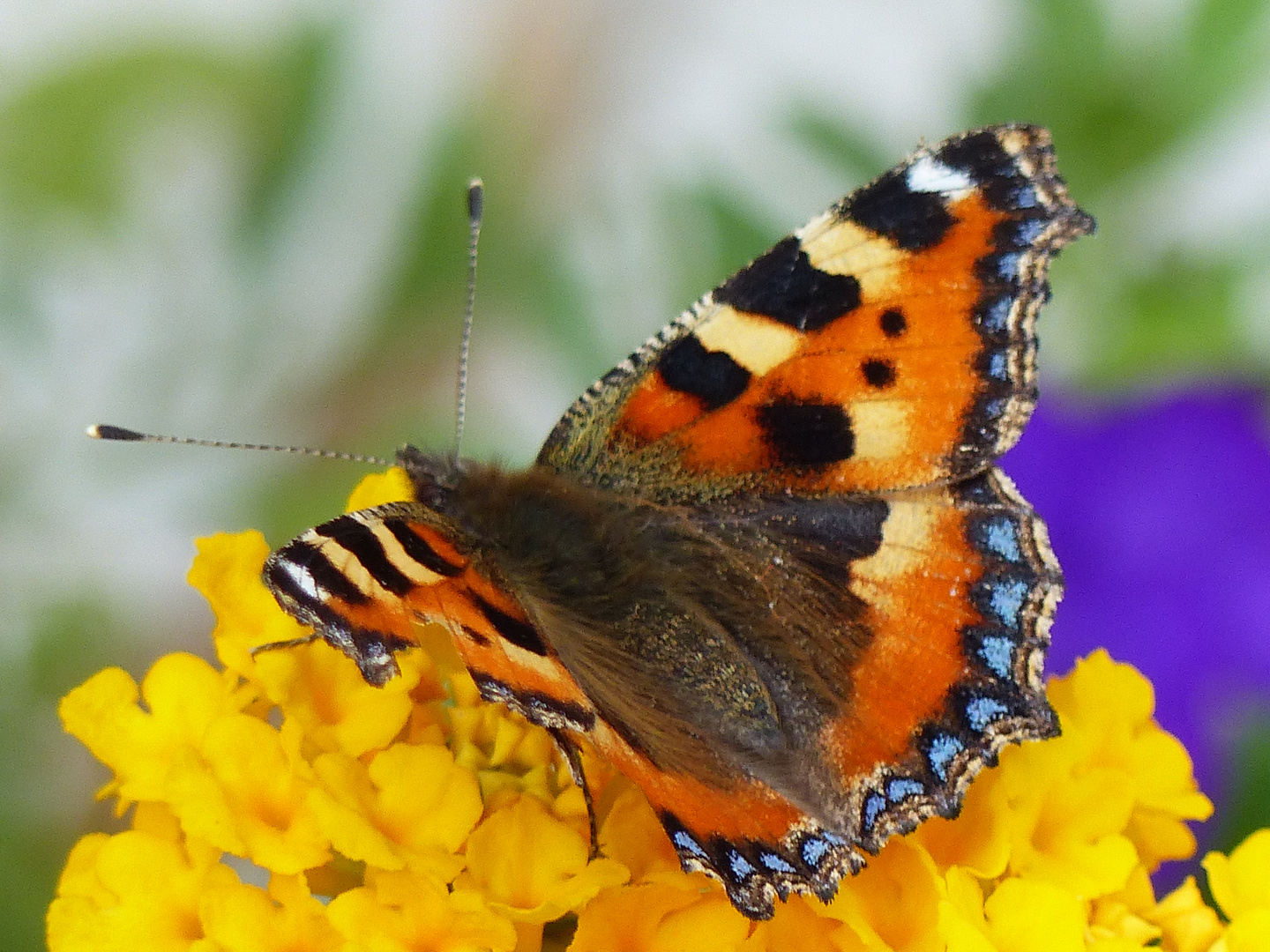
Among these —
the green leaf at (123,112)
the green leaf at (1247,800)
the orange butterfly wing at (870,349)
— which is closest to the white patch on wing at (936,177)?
the orange butterfly wing at (870,349)

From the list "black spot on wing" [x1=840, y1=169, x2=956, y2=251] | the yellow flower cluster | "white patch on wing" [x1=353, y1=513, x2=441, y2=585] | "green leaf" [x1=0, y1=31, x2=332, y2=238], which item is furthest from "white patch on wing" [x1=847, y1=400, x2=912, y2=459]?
"green leaf" [x1=0, y1=31, x2=332, y2=238]

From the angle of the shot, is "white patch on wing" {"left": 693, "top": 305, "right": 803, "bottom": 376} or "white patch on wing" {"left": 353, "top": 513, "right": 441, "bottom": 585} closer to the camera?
"white patch on wing" {"left": 353, "top": 513, "right": 441, "bottom": 585}

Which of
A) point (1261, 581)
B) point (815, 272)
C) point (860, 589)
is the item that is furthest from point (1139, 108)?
point (860, 589)

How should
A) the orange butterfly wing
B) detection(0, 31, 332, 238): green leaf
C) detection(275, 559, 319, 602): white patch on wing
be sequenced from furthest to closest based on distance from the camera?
1. detection(0, 31, 332, 238): green leaf
2. the orange butterfly wing
3. detection(275, 559, 319, 602): white patch on wing

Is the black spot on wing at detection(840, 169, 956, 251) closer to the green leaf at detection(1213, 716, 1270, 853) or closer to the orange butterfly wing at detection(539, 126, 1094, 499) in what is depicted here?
the orange butterfly wing at detection(539, 126, 1094, 499)

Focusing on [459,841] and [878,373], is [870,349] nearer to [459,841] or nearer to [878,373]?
[878,373]

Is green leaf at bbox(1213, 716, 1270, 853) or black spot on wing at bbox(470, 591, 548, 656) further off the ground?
green leaf at bbox(1213, 716, 1270, 853)

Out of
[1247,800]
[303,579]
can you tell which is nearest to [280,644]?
[303,579]
